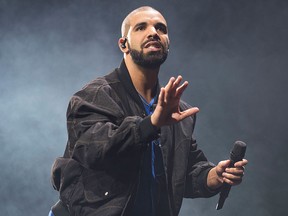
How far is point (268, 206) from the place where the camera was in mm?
4582

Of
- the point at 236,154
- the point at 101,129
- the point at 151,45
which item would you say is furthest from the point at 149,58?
the point at 236,154

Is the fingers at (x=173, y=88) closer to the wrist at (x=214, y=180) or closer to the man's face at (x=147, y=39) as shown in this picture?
the man's face at (x=147, y=39)

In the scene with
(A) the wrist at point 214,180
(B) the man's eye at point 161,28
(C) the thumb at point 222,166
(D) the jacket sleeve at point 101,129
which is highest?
(B) the man's eye at point 161,28

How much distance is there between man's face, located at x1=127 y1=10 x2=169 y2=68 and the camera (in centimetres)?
210

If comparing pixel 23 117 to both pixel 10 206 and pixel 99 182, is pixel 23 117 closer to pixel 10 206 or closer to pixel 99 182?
pixel 10 206

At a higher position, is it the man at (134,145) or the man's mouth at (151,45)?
the man's mouth at (151,45)

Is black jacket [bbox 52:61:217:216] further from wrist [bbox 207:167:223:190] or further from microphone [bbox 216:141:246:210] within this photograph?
microphone [bbox 216:141:246:210]

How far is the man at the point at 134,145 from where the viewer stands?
173 centimetres

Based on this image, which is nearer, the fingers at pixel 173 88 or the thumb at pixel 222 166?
the fingers at pixel 173 88

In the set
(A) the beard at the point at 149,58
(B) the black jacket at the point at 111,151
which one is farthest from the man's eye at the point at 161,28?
(B) the black jacket at the point at 111,151

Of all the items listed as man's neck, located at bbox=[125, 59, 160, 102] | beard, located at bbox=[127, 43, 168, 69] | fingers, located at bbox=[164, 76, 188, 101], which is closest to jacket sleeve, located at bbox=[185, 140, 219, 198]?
man's neck, located at bbox=[125, 59, 160, 102]

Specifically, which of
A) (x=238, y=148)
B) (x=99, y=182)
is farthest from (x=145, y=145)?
(x=238, y=148)

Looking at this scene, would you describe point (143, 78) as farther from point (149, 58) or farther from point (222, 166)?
point (222, 166)

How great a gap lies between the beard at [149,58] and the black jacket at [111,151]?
106mm
